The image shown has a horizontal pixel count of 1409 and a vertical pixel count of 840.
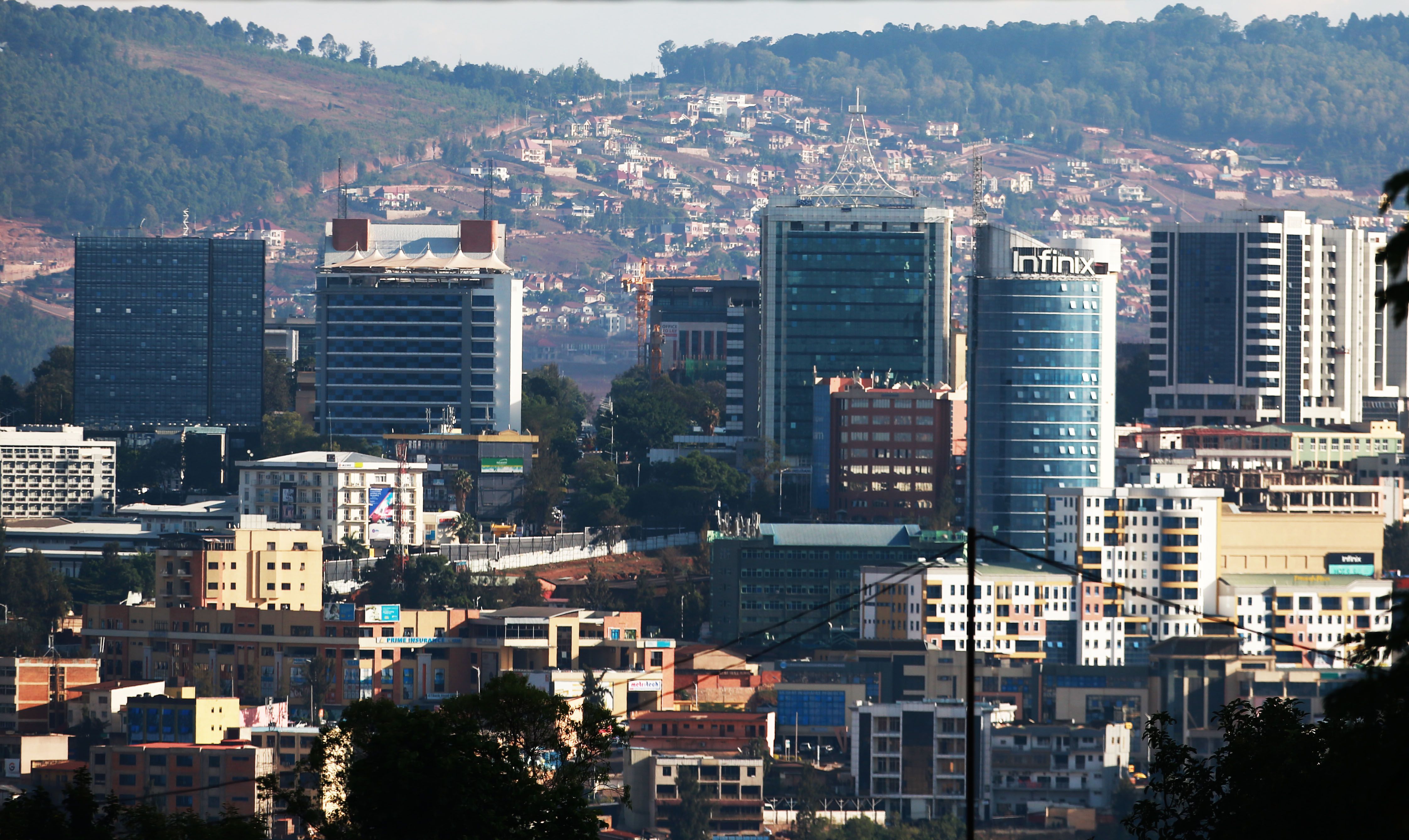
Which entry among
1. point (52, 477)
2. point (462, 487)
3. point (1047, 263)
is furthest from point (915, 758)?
point (52, 477)

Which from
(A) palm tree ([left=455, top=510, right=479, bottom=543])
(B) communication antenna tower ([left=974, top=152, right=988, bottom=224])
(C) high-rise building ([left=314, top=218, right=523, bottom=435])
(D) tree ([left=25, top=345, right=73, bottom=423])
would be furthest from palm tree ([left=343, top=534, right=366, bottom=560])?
(D) tree ([left=25, top=345, right=73, bottom=423])

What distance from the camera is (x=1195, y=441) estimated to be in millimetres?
108625

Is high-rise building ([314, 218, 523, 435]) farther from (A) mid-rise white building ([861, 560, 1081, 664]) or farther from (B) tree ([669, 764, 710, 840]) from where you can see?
(B) tree ([669, 764, 710, 840])

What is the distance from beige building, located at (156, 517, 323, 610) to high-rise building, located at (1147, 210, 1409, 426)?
52754 mm

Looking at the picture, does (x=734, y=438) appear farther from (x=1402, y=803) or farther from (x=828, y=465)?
(x=1402, y=803)

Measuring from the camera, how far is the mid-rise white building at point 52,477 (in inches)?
4385

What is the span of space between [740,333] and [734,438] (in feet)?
28.0

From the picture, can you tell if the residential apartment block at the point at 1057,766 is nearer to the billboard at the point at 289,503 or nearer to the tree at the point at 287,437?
the billboard at the point at 289,503

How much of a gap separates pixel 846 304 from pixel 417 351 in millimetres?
23055

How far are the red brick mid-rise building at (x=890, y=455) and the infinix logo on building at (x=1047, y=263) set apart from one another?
6.50 meters

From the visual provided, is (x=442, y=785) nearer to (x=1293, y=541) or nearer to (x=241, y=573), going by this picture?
(x=241, y=573)

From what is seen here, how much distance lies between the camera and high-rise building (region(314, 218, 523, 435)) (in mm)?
117875

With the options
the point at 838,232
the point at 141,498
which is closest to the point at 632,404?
the point at 838,232

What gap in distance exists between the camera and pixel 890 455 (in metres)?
100
